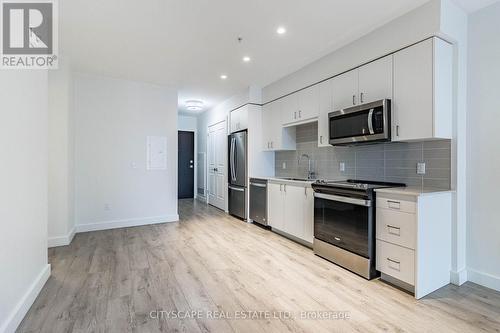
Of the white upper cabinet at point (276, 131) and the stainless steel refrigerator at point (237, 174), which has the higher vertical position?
the white upper cabinet at point (276, 131)

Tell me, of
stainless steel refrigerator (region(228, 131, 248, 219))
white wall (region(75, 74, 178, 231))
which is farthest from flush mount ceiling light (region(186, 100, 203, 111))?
stainless steel refrigerator (region(228, 131, 248, 219))

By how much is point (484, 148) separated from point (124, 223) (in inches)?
202

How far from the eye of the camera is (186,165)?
799 cm

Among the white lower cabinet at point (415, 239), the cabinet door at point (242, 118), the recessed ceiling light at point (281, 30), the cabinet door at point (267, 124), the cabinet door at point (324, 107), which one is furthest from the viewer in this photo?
the cabinet door at point (242, 118)

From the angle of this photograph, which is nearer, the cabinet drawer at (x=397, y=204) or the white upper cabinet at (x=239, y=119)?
the cabinet drawer at (x=397, y=204)

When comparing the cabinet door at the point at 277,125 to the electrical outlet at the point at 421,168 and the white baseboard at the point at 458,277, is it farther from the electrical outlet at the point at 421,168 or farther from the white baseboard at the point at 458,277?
the white baseboard at the point at 458,277

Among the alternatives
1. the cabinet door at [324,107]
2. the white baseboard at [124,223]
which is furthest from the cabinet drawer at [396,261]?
the white baseboard at [124,223]

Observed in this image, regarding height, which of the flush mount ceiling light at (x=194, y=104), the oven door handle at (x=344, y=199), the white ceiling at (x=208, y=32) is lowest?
the oven door handle at (x=344, y=199)

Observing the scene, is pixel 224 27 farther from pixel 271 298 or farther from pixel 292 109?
pixel 271 298

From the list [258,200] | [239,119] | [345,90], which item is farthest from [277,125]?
[345,90]

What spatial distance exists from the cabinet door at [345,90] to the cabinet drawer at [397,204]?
1.19 m

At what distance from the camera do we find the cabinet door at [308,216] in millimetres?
3379

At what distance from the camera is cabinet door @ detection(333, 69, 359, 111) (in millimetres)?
2975

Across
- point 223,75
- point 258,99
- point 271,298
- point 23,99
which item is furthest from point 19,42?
point 258,99
